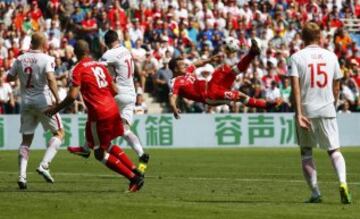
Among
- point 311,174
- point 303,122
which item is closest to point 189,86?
point 311,174

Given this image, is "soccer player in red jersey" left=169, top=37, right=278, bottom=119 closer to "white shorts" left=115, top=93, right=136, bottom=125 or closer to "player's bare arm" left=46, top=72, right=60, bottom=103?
"white shorts" left=115, top=93, right=136, bottom=125

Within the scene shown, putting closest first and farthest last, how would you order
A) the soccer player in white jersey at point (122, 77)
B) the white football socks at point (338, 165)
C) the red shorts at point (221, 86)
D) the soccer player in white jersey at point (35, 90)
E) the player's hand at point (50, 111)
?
the white football socks at point (338, 165) < the player's hand at point (50, 111) < the soccer player in white jersey at point (35, 90) < the soccer player in white jersey at point (122, 77) < the red shorts at point (221, 86)

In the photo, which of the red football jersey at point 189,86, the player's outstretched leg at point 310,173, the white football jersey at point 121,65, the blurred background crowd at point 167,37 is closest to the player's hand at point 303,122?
the player's outstretched leg at point 310,173

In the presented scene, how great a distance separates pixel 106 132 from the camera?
16906 mm

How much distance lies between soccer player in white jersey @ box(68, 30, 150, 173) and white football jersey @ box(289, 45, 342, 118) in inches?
168

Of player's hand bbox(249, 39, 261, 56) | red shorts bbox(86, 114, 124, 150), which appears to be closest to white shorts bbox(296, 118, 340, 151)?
red shorts bbox(86, 114, 124, 150)

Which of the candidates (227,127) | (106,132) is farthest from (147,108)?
(106,132)

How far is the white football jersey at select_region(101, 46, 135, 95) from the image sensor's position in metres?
19.5

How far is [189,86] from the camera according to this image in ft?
82.3

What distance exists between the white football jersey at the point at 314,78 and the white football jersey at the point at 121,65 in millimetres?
5049

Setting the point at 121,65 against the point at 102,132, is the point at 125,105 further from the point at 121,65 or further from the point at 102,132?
the point at 102,132

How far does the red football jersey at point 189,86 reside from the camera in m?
24.6

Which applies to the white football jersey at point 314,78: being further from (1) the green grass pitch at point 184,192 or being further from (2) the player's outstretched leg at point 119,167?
(2) the player's outstretched leg at point 119,167

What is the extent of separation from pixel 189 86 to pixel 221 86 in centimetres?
102
